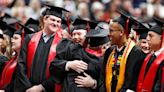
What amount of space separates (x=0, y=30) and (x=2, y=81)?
940mm

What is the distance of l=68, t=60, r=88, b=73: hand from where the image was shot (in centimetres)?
862

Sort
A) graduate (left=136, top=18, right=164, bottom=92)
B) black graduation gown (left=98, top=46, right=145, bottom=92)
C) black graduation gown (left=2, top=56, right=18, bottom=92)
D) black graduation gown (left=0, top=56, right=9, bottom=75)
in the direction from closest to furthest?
graduate (left=136, top=18, right=164, bottom=92), black graduation gown (left=98, top=46, right=145, bottom=92), black graduation gown (left=2, top=56, right=18, bottom=92), black graduation gown (left=0, top=56, right=9, bottom=75)

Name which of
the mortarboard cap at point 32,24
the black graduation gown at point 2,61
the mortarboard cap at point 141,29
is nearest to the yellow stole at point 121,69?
the mortarboard cap at point 141,29

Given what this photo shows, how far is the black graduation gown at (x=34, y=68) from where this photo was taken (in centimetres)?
920

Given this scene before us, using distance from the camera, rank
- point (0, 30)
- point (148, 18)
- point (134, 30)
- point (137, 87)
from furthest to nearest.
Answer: point (148, 18) → point (0, 30) → point (134, 30) → point (137, 87)

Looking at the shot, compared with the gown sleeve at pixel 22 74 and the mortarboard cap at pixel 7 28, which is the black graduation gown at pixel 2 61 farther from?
the mortarboard cap at pixel 7 28

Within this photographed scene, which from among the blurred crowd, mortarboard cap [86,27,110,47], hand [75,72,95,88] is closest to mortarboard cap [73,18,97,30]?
mortarboard cap [86,27,110,47]

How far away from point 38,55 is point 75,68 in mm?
878

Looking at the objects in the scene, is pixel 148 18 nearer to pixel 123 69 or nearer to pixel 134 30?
pixel 134 30

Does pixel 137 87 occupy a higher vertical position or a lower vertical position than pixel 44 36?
lower

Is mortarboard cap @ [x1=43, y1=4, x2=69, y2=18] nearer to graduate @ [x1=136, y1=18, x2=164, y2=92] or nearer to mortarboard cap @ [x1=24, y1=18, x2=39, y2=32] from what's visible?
mortarboard cap @ [x1=24, y1=18, x2=39, y2=32]

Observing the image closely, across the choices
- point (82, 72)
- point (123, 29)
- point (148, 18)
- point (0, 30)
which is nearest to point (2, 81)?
point (0, 30)

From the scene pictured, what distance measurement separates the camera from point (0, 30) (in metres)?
10.4

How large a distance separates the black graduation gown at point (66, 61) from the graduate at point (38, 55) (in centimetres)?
27
